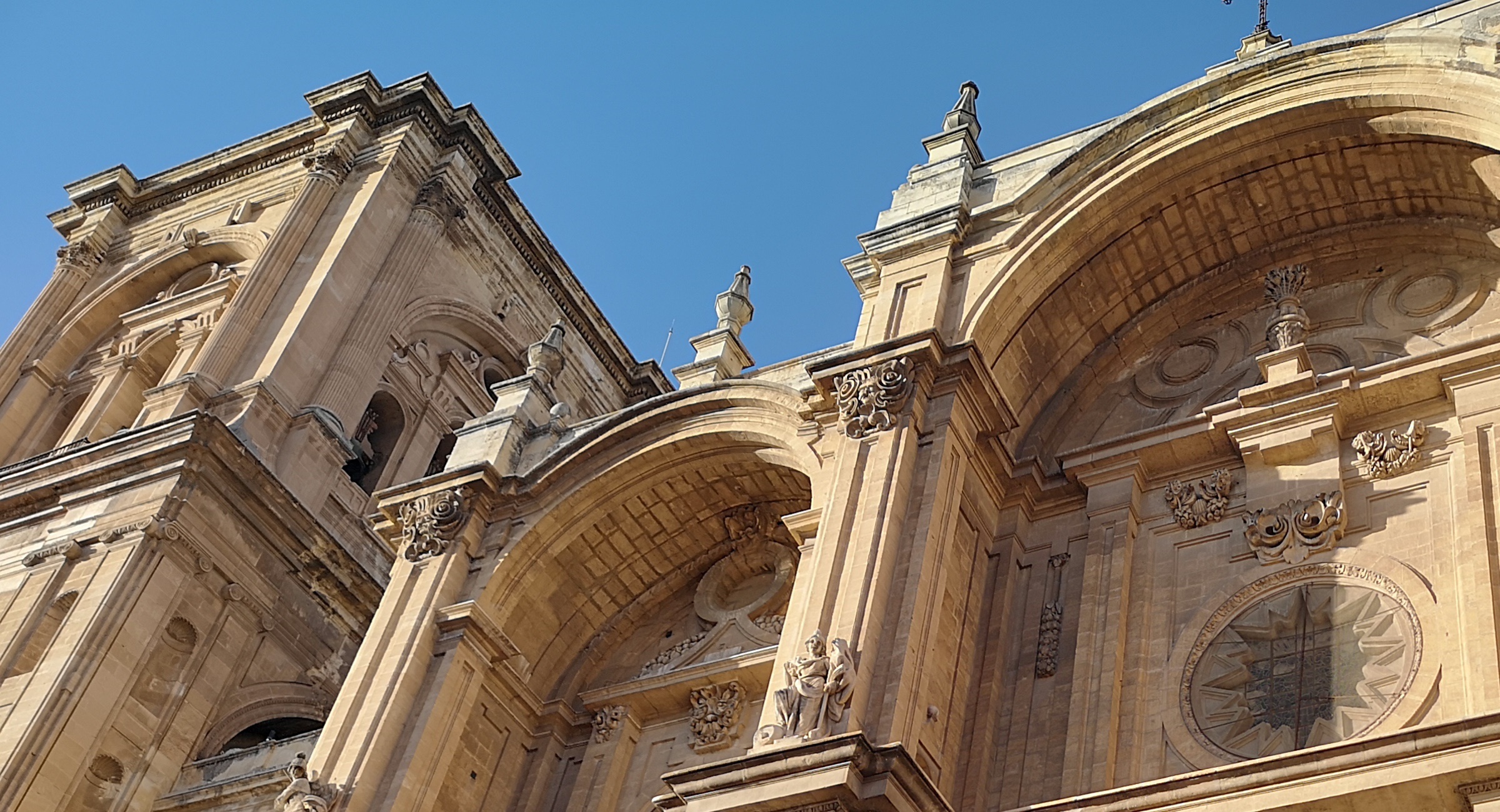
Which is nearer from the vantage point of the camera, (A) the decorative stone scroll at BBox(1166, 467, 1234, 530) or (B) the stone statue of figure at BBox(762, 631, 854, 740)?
(B) the stone statue of figure at BBox(762, 631, 854, 740)

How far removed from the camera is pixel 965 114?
851 inches

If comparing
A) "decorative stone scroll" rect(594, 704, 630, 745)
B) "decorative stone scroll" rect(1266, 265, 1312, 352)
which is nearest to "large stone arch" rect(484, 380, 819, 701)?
"decorative stone scroll" rect(594, 704, 630, 745)

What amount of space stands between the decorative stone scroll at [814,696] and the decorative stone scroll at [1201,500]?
4.34 metres

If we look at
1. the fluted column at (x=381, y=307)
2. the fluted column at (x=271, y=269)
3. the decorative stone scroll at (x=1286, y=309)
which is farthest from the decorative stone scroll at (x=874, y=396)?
the fluted column at (x=271, y=269)

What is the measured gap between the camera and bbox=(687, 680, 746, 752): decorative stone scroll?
63.9 feet

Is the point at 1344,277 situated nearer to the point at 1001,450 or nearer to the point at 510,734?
the point at 1001,450

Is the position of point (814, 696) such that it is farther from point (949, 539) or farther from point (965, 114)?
point (965, 114)

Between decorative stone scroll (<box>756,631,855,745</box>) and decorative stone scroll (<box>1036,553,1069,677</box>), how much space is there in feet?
8.73

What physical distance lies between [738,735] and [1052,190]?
22.2 ft

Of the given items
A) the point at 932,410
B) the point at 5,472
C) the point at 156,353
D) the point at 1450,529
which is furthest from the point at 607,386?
the point at 1450,529

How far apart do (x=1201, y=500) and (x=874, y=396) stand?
336cm

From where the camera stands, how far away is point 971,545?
17875 mm

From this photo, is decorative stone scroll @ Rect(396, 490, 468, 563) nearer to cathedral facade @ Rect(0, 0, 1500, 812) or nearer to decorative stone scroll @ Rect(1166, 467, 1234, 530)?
cathedral facade @ Rect(0, 0, 1500, 812)

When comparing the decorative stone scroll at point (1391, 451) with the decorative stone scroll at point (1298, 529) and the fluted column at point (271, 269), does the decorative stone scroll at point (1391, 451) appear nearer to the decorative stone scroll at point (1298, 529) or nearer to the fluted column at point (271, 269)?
the decorative stone scroll at point (1298, 529)
